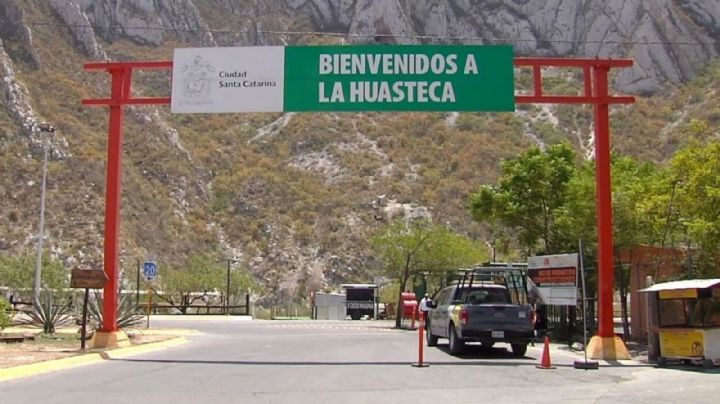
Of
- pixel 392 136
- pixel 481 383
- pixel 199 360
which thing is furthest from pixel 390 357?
pixel 392 136

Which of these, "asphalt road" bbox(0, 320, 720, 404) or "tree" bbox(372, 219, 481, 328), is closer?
"asphalt road" bbox(0, 320, 720, 404)

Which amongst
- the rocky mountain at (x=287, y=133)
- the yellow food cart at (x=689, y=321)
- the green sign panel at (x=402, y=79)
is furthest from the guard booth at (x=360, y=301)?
the yellow food cart at (x=689, y=321)

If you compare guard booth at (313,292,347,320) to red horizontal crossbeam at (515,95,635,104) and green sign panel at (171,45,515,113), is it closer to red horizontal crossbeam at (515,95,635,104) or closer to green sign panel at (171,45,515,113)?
green sign panel at (171,45,515,113)

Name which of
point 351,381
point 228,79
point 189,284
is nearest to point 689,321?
point 351,381

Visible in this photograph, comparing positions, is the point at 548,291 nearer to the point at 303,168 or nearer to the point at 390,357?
the point at 390,357

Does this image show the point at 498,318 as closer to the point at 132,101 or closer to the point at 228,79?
the point at 228,79

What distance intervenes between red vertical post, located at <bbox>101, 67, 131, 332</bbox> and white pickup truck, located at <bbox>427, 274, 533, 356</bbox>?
8313mm

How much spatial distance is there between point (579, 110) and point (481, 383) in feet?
262

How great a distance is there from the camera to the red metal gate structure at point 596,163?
60.1 ft

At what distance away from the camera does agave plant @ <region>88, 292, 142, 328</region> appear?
22.5 metres

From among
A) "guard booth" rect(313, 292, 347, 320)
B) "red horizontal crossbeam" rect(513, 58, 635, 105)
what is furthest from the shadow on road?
"guard booth" rect(313, 292, 347, 320)

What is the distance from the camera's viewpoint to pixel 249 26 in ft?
314

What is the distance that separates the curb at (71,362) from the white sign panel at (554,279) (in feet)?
35.8

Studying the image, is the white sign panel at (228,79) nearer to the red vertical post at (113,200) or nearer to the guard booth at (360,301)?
the red vertical post at (113,200)
